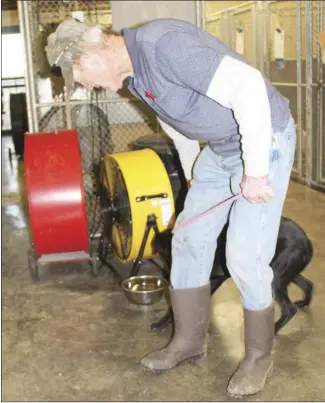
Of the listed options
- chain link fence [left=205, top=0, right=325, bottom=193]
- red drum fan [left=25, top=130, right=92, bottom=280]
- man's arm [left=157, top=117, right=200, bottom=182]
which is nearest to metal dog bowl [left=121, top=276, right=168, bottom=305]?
red drum fan [left=25, top=130, right=92, bottom=280]

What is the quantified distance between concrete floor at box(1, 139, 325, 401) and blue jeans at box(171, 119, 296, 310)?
40 centimetres

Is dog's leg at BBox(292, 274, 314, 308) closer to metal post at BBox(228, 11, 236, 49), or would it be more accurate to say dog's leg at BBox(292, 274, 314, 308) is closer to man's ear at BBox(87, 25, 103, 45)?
man's ear at BBox(87, 25, 103, 45)

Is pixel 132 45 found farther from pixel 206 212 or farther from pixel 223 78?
pixel 206 212

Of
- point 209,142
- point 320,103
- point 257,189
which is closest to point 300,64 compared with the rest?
point 320,103

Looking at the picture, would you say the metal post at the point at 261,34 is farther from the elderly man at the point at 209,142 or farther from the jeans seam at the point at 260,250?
the jeans seam at the point at 260,250

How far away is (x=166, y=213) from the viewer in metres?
3.70

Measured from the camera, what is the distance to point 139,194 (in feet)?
12.0

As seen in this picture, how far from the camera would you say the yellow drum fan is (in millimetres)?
3633

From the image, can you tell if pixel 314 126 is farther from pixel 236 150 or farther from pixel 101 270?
pixel 236 150

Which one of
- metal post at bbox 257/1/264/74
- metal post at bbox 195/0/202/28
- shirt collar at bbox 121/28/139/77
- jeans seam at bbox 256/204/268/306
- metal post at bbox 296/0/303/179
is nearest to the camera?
shirt collar at bbox 121/28/139/77

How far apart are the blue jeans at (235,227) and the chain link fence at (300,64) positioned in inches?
159

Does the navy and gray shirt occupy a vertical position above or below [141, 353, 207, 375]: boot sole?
above

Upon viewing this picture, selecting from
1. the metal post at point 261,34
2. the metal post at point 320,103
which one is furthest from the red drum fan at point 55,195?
the metal post at point 261,34

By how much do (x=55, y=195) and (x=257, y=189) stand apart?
1940 mm
